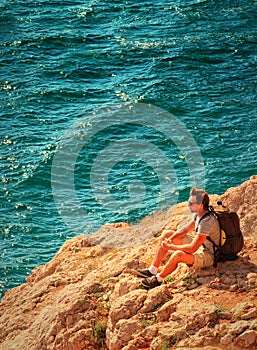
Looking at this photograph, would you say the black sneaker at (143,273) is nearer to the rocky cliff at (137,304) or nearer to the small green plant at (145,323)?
the rocky cliff at (137,304)

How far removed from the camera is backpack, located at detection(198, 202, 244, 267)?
1455cm

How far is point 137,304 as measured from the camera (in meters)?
14.1

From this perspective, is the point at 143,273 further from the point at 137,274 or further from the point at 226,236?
the point at 226,236

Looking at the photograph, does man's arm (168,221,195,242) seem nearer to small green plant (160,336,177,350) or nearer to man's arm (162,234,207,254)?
man's arm (162,234,207,254)

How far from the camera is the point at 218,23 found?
4419 cm

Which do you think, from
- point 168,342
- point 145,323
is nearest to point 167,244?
point 145,323

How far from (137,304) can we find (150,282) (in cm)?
71

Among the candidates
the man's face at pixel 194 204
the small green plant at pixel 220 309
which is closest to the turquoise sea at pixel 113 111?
the man's face at pixel 194 204

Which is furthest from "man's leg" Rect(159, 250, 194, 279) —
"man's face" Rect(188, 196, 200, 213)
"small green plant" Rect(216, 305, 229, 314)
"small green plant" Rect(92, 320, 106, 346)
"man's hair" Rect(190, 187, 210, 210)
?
"small green plant" Rect(92, 320, 106, 346)

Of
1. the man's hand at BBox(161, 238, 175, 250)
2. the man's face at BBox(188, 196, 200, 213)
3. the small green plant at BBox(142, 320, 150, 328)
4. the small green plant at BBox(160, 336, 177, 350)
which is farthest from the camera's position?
the man's hand at BBox(161, 238, 175, 250)

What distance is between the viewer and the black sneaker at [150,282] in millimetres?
14695

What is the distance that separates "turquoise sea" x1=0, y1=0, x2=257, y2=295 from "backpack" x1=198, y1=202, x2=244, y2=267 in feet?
40.9

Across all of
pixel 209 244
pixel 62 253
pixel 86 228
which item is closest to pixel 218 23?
pixel 86 228

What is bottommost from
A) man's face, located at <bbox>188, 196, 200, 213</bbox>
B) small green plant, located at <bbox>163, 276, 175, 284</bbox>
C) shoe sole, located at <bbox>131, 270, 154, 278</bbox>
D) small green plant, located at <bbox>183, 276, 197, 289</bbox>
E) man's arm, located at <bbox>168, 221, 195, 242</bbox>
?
shoe sole, located at <bbox>131, 270, 154, 278</bbox>
